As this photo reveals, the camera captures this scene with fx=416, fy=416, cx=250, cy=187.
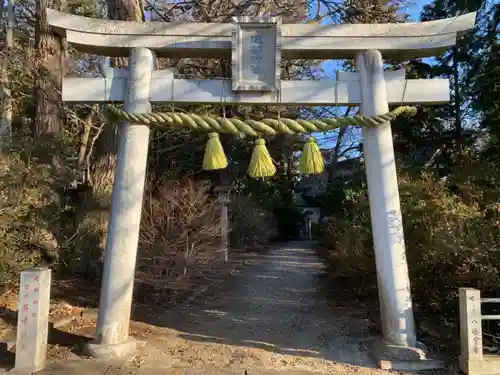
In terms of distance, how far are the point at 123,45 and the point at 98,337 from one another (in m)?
3.73

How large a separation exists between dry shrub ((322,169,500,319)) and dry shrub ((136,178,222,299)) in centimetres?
284

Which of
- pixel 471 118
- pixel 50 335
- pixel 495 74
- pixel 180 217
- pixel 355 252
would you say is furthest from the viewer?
pixel 471 118

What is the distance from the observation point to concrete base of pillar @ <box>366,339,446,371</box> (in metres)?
4.88

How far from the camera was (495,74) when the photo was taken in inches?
377

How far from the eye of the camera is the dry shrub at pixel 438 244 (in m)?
5.26

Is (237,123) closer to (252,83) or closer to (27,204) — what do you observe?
(252,83)

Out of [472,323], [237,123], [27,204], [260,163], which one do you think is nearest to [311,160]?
[260,163]

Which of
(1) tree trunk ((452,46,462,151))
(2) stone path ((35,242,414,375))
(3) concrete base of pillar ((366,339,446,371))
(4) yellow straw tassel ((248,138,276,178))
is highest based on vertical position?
(1) tree trunk ((452,46,462,151))

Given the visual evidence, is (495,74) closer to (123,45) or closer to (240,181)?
(123,45)

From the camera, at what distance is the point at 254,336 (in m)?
6.16

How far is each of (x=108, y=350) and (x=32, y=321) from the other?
0.93m

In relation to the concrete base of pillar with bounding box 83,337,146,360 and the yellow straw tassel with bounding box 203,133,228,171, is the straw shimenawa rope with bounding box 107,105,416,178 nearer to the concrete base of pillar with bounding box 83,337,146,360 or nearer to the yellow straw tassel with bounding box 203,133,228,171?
the yellow straw tassel with bounding box 203,133,228,171

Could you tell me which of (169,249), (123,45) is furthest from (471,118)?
(123,45)

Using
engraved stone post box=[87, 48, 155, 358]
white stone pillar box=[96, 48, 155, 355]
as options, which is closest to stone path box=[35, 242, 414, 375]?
engraved stone post box=[87, 48, 155, 358]
